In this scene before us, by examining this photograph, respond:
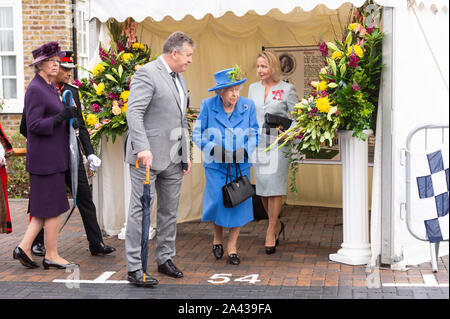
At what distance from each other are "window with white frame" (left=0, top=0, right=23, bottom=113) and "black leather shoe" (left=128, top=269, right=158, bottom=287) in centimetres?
786

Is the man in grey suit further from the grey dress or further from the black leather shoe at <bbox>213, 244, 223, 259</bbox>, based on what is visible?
the grey dress

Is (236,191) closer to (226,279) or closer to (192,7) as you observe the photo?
(226,279)

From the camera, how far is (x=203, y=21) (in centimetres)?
818

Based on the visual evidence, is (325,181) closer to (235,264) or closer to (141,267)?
(235,264)

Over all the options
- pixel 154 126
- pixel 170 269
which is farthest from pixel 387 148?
pixel 170 269

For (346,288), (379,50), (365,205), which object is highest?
(379,50)

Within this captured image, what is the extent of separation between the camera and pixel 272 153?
22.6 feet

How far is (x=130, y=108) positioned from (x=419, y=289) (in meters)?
2.67

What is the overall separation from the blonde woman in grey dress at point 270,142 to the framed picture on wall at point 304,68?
2.31 m

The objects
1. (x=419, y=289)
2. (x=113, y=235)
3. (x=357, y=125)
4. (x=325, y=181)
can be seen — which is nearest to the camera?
(x=419, y=289)

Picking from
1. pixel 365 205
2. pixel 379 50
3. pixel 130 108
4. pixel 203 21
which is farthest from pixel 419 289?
pixel 203 21

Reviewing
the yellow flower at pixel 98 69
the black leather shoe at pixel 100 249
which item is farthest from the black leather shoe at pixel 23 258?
the yellow flower at pixel 98 69

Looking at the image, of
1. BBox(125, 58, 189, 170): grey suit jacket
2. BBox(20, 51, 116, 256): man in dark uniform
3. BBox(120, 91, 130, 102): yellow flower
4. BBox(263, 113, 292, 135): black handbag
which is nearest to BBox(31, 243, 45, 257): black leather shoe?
BBox(20, 51, 116, 256): man in dark uniform

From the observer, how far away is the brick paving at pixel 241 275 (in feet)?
17.7
